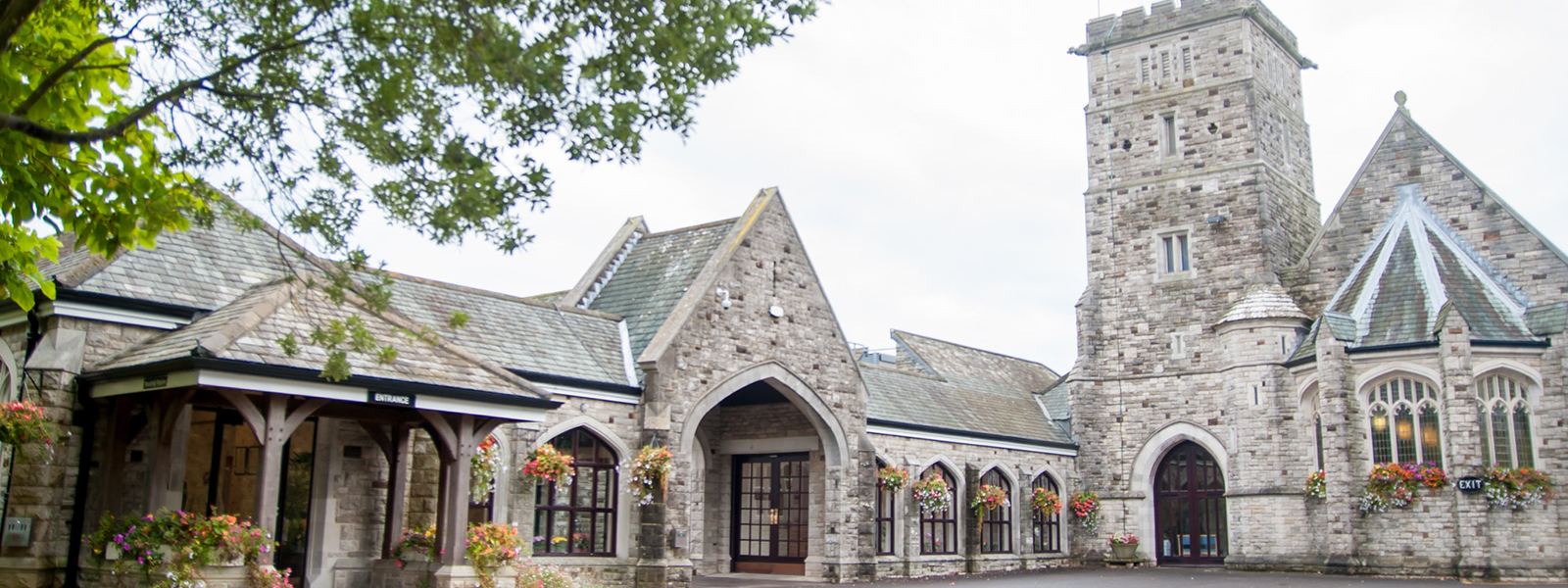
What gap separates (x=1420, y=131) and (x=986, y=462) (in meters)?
12.2

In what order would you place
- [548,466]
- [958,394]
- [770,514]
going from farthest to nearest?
[958,394] < [770,514] < [548,466]

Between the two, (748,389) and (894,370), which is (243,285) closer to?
(748,389)

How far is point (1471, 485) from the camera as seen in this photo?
2267 centimetres

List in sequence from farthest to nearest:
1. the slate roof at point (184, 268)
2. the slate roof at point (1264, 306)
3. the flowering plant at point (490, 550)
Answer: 1. the slate roof at point (1264, 306)
2. the flowering plant at point (490, 550)
3. the slate roof at point (184, 268)

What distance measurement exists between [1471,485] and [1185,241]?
910 cm

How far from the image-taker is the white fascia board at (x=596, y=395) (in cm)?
1797

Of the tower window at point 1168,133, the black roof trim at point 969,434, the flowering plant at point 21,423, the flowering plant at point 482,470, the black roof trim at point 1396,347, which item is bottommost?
the flowering plant at point 482,470

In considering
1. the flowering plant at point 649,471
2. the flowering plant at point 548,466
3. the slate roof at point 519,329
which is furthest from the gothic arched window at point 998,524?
the flowering plant at point 548,466

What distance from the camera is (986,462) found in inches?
1062

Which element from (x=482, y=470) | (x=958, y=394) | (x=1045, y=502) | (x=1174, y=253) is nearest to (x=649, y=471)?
(x=482, y=470)

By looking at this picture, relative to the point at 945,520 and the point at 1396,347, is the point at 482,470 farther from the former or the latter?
the point at 1396,347

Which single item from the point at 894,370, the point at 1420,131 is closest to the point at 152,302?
the point at 894,370

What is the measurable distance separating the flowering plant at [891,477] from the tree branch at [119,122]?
1665 centimetres

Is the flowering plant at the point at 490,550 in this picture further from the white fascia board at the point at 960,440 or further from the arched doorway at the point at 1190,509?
the arched doorway at the point at 1190,509
